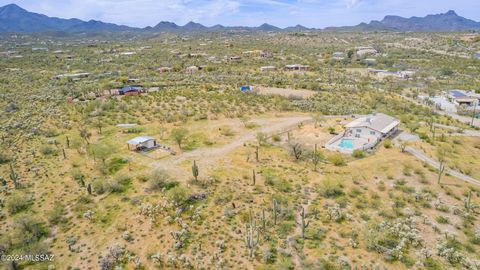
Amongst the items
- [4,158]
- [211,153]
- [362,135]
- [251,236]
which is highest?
[362,135]

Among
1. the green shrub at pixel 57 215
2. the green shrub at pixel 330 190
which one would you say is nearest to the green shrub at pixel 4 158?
the green shrub at pixel 57 215

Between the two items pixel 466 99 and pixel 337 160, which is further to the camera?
pixel 466 99

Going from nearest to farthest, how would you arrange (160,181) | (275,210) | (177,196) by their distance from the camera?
1. (275,210)
2. (177,196)
3. (160,181)

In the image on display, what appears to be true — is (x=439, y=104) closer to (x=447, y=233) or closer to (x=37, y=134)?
(x=447, y=233)

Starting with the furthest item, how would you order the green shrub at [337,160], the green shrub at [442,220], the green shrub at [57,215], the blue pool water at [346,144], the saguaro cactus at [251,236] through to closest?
→ 1. the blue pool water at [346,144]
2. the green shrub at [337,160]
3. the green shrub at [57,215]
4. the green shrub at [442,220]
5. the saguaro cactus at [251,236]

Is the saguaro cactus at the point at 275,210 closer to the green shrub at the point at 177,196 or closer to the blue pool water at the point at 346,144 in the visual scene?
the green shrub at the point at 177,196

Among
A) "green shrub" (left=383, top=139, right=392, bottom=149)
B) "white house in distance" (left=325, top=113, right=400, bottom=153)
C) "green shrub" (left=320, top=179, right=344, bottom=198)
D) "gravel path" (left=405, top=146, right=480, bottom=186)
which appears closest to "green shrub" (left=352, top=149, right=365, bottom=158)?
"white house in distance" (left=325, top=113, right=400, bottom=153)

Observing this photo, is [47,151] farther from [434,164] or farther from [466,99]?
[466,99]

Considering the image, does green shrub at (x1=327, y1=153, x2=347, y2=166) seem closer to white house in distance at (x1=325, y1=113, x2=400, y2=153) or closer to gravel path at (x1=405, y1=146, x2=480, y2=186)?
white house in distance at (x1=325, y1=113, x2=400, y2=153)

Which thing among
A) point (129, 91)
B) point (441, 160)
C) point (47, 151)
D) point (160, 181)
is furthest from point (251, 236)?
point (129, 91)
